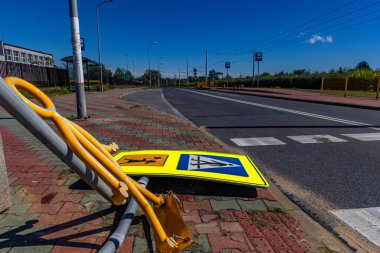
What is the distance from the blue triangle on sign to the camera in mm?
3480

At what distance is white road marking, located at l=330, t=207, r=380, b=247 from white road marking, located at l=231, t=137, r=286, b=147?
3.18 metres

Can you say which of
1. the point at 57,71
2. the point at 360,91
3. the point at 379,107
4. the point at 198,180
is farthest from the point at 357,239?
the point at 57,71

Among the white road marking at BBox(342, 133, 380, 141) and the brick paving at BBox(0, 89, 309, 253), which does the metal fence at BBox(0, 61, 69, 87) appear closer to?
the brick paving at BBox(0, 89, 309, 253)

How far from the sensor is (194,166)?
3623 millimetres

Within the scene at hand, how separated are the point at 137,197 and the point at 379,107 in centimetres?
1503

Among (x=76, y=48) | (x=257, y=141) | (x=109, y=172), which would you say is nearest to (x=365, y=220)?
(x=109, y=172)

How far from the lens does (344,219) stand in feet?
9.04

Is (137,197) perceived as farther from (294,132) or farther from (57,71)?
(57,71)

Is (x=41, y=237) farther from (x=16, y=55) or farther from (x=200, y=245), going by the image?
(x=16, y=55)

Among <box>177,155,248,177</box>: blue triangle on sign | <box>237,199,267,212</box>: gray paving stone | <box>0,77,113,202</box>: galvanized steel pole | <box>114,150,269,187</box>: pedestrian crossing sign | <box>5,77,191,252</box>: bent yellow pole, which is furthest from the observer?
<box>177,155,248,177</box>: blue triangle on sign

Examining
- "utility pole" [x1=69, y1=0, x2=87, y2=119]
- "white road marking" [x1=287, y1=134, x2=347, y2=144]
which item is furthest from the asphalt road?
"utility pole" [x1=69, y1=0, x2=87, y2=119]

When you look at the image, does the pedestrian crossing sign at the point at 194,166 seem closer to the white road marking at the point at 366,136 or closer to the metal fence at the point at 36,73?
the white road marking at the point at 366,136

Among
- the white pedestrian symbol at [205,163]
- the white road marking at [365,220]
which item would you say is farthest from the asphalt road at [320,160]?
the white pedestrian symbol at [205,163]

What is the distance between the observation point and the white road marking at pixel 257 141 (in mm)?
6112
